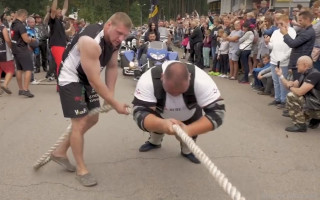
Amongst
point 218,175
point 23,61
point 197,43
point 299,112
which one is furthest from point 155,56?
point 218,175

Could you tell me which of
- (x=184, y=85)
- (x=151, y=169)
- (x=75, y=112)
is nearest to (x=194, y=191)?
(x=151, y=169)

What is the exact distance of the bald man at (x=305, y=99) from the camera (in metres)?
5.62

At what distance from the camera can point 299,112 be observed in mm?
5664

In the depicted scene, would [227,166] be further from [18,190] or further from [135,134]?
[18,190]

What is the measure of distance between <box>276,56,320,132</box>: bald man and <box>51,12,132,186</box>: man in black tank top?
9.97ft

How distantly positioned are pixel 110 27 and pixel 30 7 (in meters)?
54.1

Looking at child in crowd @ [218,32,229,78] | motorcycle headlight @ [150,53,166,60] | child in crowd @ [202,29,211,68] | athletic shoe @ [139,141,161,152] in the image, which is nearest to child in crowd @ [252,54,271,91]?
child in crowd @ [218,32,229,78]

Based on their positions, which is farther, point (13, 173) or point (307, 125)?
point (307, 125)

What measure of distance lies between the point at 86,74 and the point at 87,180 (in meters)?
1.10

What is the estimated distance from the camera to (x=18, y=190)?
3.72 m

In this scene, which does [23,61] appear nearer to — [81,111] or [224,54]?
[81,111]

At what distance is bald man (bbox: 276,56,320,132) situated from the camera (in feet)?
18.4

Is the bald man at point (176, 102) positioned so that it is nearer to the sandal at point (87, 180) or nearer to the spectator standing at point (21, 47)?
the sandal at point (87, 180)

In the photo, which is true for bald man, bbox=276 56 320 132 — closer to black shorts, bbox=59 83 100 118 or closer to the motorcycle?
black shorts, bbox=59 83 100 118
